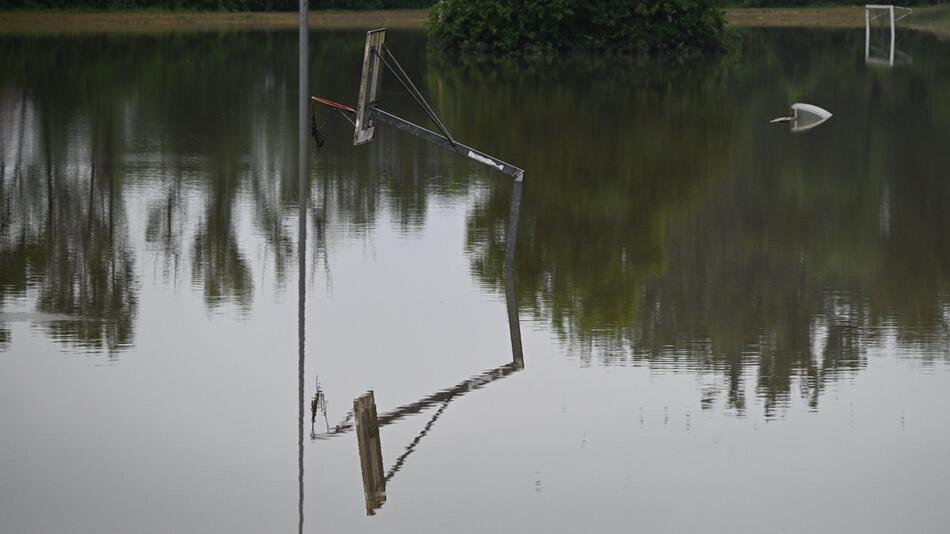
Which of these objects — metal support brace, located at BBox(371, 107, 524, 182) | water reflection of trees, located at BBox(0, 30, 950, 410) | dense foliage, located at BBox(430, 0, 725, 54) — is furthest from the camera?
dense foliage, located at BBox(430, 0, 725, 54)

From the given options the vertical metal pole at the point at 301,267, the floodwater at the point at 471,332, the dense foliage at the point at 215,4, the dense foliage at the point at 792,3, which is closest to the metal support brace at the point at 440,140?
the floodwater at the point at 471,332

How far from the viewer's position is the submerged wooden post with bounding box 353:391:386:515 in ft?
28.5

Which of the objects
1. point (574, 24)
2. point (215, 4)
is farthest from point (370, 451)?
point (215, 4)

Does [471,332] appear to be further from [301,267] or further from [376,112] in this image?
[301,267]

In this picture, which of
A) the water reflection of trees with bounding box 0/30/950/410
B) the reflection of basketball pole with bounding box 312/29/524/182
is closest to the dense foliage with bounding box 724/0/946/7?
the water reflection of trees with bounding box 0/30/950/410

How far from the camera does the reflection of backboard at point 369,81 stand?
12.6 metres

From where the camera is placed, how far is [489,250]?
1611cm

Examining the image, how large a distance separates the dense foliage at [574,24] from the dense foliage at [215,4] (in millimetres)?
19925

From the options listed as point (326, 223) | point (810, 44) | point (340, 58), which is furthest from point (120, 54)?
point (326, 223)

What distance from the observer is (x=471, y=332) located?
1278 centimetres

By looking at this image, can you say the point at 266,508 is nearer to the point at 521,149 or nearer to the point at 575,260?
the point at 575,260

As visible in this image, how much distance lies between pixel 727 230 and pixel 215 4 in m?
54.7

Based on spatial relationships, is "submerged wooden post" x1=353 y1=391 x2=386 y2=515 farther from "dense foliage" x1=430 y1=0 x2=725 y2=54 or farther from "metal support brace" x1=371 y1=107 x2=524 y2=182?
"dense foliage" x1=430 y1=0 x2=725 y2=54

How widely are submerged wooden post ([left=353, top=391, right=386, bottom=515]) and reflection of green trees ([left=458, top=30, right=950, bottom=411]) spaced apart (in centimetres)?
219
